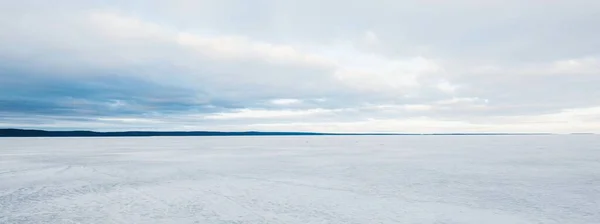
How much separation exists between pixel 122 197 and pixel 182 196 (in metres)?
1.33

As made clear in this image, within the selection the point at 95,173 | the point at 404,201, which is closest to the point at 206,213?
the point at 404,201

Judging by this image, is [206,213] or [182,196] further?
[182,196]

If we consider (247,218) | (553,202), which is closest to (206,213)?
(247,218)

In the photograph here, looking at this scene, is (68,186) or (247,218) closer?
(247,218)

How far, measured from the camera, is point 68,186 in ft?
34.0

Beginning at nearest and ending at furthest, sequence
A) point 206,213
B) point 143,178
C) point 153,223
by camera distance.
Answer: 1. point 153,223
2. point 206,213
3. point 143,178

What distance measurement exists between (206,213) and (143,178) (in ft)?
19.1

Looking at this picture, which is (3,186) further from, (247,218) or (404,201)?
(404,201)

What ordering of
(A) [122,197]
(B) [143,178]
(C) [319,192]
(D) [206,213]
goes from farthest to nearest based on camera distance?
(B) [143,178], (C) [319,192], (A) [122,197], (D) [206,213]

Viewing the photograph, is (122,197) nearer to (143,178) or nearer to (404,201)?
(143,178)

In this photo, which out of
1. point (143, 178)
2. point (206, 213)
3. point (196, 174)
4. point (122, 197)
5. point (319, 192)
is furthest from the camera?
point (196, 174)

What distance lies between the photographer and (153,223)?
6.49m

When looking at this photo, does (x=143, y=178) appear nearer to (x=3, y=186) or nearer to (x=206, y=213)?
(x=3, y=186)

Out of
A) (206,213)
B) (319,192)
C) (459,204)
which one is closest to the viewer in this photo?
(206,213)
